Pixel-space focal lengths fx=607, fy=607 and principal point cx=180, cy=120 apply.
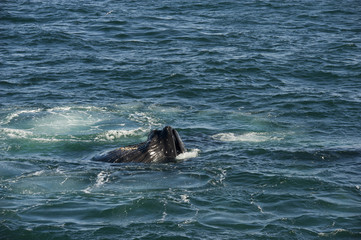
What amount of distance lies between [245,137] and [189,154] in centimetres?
334

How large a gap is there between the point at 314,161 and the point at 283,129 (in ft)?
14.2

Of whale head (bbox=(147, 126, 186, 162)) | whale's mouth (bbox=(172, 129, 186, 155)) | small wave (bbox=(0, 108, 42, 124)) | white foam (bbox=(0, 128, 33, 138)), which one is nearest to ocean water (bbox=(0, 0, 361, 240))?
white foam (bbox=(0, 128, 33, 138))

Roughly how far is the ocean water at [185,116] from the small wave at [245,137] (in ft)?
0.22

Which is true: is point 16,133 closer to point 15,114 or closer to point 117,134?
point 15,114

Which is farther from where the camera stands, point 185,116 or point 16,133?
point 185,116

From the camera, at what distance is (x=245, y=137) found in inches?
818

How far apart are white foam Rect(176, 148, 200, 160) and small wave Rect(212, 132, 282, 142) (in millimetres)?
2017

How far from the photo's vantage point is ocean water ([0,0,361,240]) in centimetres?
1389

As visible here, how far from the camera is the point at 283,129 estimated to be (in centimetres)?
2206

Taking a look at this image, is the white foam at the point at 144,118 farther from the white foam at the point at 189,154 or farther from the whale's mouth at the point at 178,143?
the whale's mouth at the point at 178,143

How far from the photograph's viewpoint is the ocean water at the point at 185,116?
13891 millimetres

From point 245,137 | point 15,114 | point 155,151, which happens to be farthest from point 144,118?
point 155,151

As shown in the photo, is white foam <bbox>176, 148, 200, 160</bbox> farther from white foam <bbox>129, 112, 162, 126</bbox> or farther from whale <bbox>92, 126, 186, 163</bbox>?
white foam <bbox>129, 112, 162, 126</bbox>

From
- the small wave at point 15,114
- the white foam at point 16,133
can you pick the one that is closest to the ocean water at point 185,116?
the white foam at point 16,133
